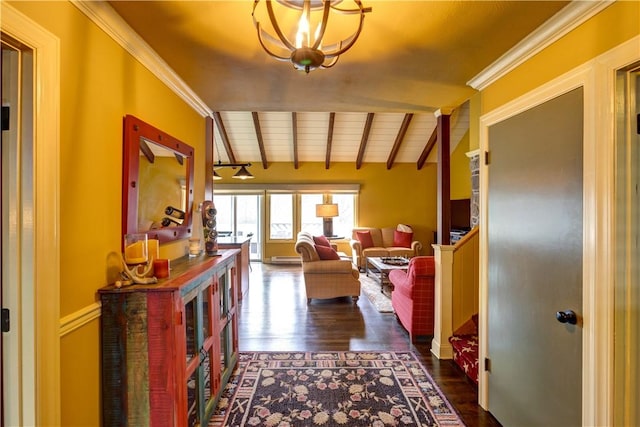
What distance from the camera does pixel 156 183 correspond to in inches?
78.9

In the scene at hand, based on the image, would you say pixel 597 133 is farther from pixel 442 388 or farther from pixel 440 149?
pixel 442 388

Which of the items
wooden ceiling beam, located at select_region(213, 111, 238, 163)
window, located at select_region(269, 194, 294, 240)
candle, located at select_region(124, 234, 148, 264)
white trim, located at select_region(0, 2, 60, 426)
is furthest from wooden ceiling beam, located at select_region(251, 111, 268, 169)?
white trim, located at select_region(0, 2, 60, 426)

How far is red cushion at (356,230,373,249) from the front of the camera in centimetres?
718

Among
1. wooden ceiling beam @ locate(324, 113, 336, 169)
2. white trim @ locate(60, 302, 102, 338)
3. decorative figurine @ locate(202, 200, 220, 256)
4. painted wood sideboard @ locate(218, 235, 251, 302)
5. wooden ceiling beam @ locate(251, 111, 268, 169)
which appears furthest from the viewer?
→ wooden ceiling beam @ locate(324, 113, 336, 169)

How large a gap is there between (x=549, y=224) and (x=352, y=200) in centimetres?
647

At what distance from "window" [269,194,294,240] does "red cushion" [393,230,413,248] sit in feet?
9.03

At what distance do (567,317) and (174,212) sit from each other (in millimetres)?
2540

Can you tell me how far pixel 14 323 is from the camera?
1.08 metres

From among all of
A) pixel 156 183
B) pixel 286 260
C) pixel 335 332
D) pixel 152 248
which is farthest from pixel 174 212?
pixel 286 260

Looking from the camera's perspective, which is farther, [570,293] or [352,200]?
[352,200]

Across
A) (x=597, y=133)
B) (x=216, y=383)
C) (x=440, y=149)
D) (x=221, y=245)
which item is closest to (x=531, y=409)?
(x=597, y=133)

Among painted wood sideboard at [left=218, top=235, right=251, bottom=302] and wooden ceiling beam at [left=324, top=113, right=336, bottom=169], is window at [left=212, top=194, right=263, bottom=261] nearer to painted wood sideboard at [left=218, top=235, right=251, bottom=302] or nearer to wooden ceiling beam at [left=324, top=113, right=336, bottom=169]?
wooden ceiling beam at [left=324, top=113, right=336, bottom=169]

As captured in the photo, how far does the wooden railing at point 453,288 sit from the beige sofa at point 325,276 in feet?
5.12

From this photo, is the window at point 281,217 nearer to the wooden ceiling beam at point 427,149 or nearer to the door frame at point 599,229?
the wooden ceiling beam at point 427,149
